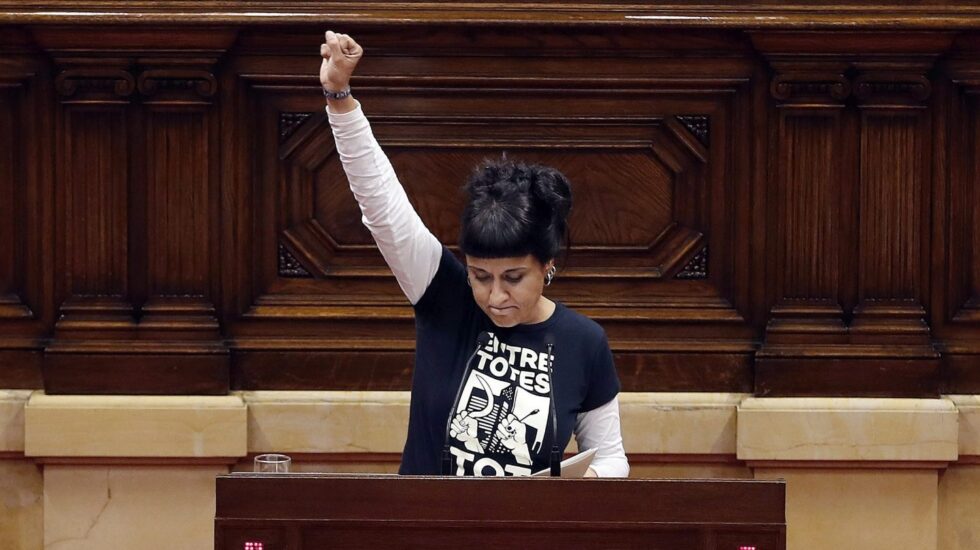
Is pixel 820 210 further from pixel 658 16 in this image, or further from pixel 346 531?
pixel 346 531

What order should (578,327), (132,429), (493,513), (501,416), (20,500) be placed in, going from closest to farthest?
(493,513) → (501,416) → (578,327) → (132,429) → (20,500)

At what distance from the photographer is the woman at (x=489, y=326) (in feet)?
9.64

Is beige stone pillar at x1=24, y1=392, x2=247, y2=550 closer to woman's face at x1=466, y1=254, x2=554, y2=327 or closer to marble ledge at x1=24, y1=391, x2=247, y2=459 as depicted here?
marble ledge at x1=24, y1=391, x2=247, y2=459

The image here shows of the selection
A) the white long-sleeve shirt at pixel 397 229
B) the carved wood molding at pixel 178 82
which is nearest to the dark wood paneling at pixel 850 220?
the white long-sleeve shirt at pixel 397 229

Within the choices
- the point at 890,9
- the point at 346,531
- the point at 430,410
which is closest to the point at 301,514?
the point at 346,531

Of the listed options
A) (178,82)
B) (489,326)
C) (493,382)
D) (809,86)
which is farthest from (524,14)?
(493,382)

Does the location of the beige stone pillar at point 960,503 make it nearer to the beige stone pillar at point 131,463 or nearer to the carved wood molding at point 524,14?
the carved wood molding at point 524,14

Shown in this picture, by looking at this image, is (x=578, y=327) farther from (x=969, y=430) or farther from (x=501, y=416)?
(x=969, y=430)

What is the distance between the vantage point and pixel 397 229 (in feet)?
9.70

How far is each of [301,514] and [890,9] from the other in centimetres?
273

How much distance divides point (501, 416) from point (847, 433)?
1819 millimetres

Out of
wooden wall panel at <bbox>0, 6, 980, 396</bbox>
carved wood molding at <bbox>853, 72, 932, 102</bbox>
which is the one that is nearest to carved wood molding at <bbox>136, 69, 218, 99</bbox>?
wooden wall panel at <bbox>0, 6, 980, 396</bbox>

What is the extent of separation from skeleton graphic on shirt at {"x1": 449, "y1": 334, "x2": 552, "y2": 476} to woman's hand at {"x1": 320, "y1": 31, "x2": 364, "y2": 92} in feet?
2.01

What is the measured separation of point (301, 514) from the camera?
7.97ft
